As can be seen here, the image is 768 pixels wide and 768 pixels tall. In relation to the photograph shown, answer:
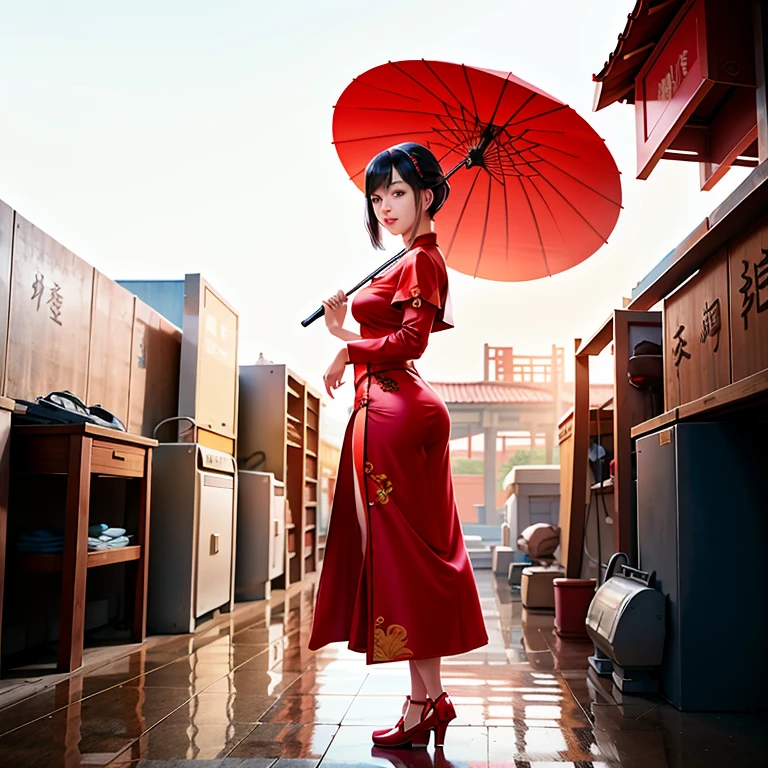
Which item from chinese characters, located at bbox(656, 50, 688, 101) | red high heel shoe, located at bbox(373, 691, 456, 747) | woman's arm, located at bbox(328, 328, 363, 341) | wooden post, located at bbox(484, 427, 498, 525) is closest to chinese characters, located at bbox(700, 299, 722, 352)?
woman's arm, located at bbox(328, 328, 363, 341)

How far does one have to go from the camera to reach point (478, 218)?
3.15 metres

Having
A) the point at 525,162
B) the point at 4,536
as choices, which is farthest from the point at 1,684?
the point at 525,162

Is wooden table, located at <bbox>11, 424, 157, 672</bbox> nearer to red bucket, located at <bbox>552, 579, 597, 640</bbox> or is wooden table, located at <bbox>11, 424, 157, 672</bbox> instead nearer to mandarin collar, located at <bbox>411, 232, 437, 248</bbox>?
mandarin collar, located at <bbox>411, 232, 437, 248</bbox>

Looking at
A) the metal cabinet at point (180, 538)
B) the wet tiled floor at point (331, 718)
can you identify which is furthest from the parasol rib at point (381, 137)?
the wet tiled floor at point (331, 718)

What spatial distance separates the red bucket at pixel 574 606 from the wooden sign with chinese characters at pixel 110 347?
2243 millimetres

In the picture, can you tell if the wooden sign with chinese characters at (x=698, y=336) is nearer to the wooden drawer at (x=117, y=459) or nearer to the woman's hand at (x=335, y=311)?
A: the woman's hand at (x=335, y=311)

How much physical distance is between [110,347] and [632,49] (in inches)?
103

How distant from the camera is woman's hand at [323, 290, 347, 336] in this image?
6.86 ft

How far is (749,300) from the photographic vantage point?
199 centimetres

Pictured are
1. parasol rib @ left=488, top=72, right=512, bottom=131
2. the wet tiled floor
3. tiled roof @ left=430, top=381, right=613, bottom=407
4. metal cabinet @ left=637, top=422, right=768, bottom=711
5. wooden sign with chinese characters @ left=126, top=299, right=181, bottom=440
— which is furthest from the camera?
tiled roof @ left=430, top=381, right=613, bottom=407

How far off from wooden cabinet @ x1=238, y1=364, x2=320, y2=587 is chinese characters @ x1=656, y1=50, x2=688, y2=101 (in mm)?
3451

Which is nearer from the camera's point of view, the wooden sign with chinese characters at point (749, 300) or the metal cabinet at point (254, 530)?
the wooden sign with chinese characters at point (749, 300)

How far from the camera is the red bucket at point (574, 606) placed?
11.8ft

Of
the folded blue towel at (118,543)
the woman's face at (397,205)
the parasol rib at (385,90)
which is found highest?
the parasol rib at (385,90)
